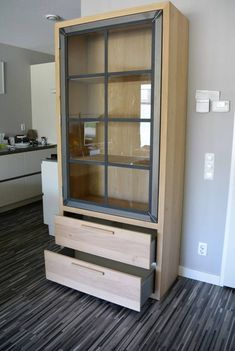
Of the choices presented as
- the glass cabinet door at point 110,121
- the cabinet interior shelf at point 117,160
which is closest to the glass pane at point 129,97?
the glass cabinet door at point 110,121

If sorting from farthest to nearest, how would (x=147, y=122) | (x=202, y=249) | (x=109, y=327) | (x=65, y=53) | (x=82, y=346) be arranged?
(x=202, y=249) → (x=65, y=53) → (x=147, y=122) → (x=109, y=327) → (x=82, y=346)

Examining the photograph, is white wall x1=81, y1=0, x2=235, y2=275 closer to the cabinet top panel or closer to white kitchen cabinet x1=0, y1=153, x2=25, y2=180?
the cabinet top panel

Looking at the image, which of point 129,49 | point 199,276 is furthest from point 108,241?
point 129,49

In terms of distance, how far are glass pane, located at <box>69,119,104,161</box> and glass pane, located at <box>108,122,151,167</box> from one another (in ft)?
0.28

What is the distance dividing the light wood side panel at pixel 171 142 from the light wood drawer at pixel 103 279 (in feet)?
0.69

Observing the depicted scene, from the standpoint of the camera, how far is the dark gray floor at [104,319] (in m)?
1.82

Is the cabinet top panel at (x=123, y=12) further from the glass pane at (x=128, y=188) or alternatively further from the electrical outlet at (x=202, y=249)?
the electrical outlet at (x=202, y=249)

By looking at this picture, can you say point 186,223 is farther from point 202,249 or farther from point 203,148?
point 203,148

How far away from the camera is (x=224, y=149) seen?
7.33 ft

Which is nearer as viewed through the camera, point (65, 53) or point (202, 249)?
point (65, 53)

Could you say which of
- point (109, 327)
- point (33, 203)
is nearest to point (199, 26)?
point (109, 327)

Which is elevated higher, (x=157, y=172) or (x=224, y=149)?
(x=224, y=149)

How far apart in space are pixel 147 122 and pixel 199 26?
816mm

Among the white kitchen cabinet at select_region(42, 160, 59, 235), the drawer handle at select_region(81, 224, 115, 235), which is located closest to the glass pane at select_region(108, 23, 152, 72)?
the drawer handle at select_region(81, 224, 115, 235)
